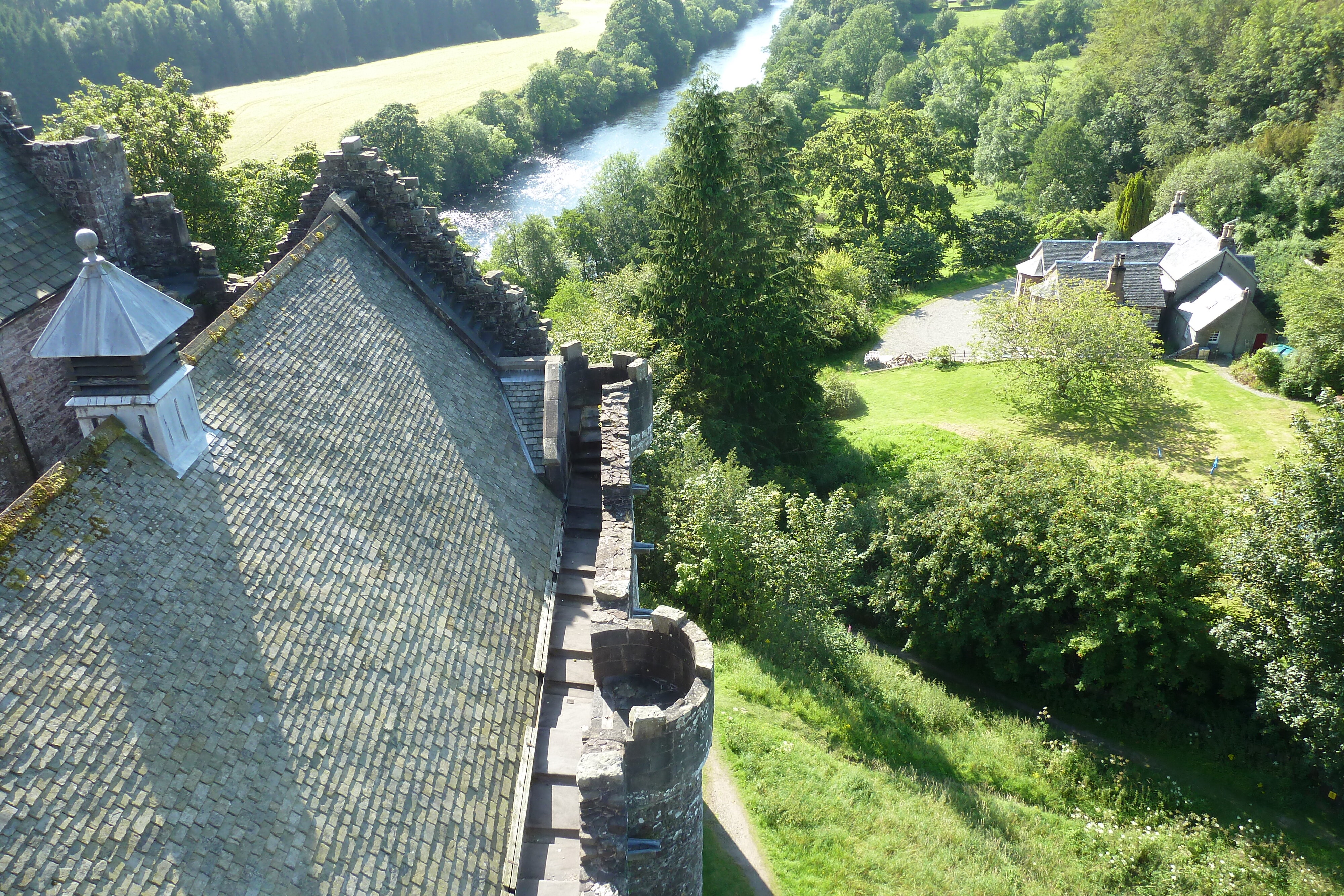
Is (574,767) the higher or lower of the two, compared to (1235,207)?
higher

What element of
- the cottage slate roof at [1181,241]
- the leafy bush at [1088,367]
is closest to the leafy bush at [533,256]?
the leafy bush at [1088,367]

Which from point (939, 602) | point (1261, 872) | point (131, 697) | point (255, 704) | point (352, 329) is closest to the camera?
point (131, 697)

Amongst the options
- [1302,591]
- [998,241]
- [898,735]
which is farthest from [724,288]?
[998,241]


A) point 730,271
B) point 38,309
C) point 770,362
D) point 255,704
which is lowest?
point 770,362

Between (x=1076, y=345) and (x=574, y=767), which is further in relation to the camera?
(x=1076, y=345)

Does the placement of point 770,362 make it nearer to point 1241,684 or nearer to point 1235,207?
point 1241,684

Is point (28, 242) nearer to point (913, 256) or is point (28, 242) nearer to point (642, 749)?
point (642, 749)

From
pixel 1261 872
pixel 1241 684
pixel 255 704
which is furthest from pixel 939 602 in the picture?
pixel 255 704
